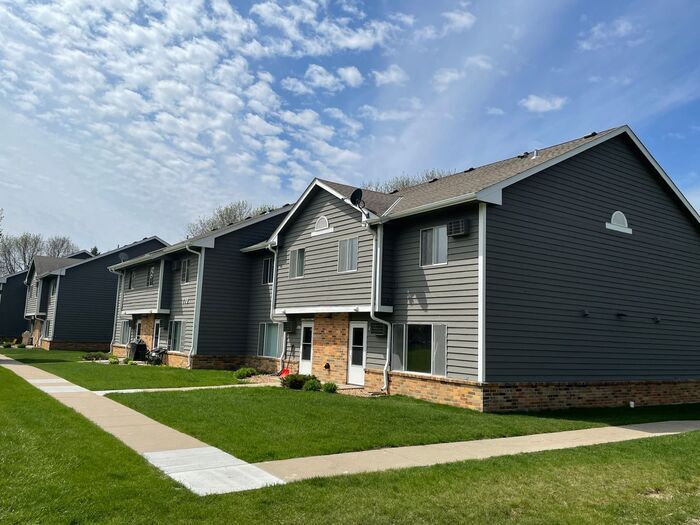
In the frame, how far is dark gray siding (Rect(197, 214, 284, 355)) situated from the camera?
22.8 metres

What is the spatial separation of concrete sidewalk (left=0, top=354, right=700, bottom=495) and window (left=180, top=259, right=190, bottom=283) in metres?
12.7

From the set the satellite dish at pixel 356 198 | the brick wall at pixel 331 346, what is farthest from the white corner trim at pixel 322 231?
the brick wall at pixel 331 346

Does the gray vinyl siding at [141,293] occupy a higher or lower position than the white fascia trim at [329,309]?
higher

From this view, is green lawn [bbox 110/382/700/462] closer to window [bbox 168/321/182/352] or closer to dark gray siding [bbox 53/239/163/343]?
window [bbox 168/321/182/352]

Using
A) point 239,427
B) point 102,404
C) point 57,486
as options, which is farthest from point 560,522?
point 102,404

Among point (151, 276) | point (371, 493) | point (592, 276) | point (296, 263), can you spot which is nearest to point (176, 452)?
point (371, 493)

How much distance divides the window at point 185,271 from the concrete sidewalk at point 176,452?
12.1m

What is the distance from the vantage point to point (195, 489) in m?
6.02

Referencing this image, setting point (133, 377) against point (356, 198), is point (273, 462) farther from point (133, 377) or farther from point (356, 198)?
point (133, 377)

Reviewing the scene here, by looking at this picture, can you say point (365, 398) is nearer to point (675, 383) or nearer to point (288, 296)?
point (288, 296)

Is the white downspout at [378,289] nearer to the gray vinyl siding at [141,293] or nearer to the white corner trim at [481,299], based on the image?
the white corner trim at [481,299]

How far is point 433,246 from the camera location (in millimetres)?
14555

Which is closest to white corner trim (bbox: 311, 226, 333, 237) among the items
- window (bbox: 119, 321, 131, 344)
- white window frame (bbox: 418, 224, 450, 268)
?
white window frame (bbox: 418, 224, 450, 268)

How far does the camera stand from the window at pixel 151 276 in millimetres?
28147
